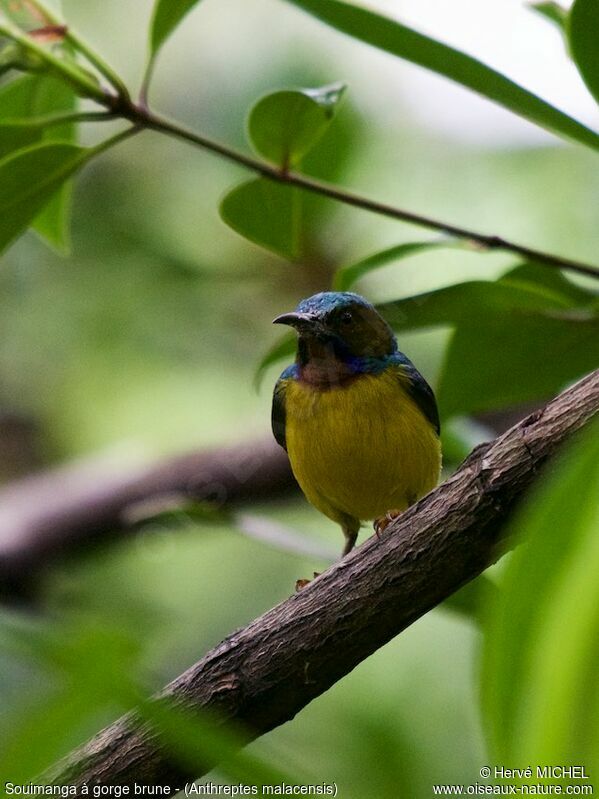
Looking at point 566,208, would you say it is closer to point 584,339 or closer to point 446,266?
point 446,266

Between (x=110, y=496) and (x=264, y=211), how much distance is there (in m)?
3.08

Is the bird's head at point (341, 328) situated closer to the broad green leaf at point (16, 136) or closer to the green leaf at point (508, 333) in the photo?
the green leaf at point (508, 333)

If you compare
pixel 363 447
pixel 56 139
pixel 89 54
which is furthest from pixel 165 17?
pixel 363 447

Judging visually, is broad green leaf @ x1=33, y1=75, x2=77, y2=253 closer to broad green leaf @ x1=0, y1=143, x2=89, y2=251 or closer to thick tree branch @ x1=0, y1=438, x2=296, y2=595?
broad green leaf @ x1=0, y1=143, x2=89, y2=251

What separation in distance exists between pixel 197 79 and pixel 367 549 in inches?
203

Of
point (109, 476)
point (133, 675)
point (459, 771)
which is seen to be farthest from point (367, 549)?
point (109, 476)

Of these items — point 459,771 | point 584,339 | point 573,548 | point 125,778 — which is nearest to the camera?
point 573,548

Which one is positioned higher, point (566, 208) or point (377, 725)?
point (566, 208)

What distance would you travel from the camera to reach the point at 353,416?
373 cm

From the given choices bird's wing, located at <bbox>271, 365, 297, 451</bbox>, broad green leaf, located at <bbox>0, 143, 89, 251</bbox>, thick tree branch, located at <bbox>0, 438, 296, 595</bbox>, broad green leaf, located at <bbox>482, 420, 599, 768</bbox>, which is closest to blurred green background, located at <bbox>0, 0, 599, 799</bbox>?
thick tree branch, located at <bbox>0, 438, 296, 595</bbox>

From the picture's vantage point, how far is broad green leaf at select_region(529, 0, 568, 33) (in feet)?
9.77

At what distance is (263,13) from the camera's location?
258 inches

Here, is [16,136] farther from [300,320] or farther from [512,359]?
[512,359]

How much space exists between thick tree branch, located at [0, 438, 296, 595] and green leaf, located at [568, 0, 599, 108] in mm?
3204
